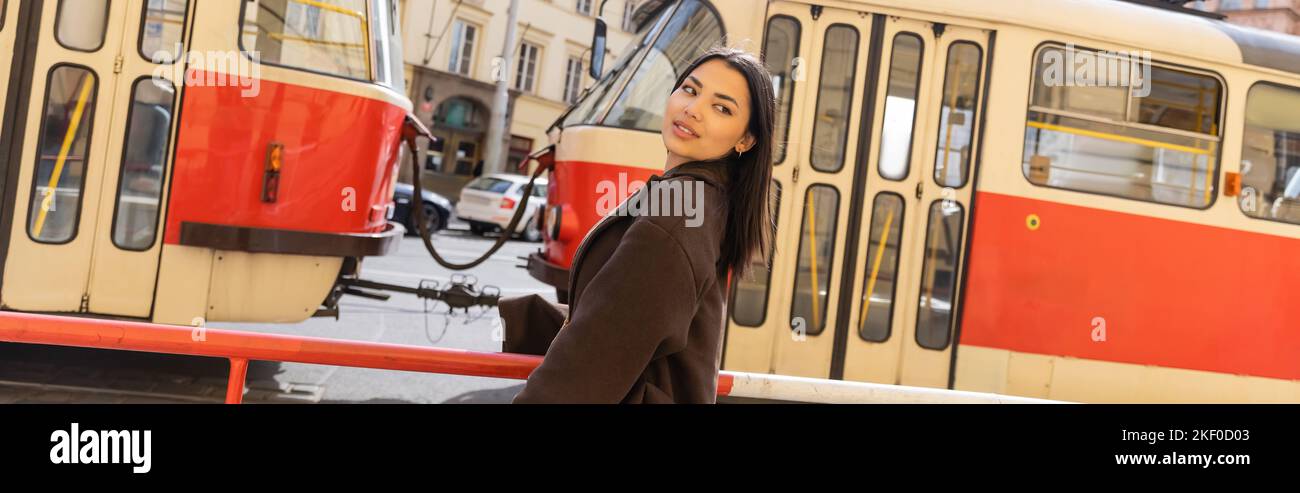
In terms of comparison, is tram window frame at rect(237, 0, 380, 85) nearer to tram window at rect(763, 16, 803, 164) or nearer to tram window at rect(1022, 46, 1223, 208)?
tram window at rect(763, 16, 803, 164)

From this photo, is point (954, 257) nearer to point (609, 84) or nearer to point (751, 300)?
point (751, 300)

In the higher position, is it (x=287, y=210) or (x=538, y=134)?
(x=538, y=134)

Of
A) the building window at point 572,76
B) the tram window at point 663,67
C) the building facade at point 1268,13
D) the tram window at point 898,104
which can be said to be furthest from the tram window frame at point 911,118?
the building facade at point 1268,13

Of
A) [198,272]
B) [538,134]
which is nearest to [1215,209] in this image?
[198,272]

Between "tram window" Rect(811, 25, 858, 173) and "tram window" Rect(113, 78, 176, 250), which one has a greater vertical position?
"tram window" Rect(811, 25, 858, 173)

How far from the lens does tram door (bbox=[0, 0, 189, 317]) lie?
4.47 metres

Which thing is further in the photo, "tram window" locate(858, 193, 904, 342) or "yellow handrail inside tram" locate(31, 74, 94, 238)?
"tram window" locate(858, 193, 904, 342)

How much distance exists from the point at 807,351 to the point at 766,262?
349 cm

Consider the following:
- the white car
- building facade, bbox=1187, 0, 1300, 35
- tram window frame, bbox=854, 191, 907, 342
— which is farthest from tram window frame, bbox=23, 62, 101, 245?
building facade, bbox=1187, 0, 1300, 35

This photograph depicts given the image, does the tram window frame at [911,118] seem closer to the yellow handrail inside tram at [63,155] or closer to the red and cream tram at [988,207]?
the red and cream tram at [988,207]

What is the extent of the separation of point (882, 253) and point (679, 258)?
3825 millimetres

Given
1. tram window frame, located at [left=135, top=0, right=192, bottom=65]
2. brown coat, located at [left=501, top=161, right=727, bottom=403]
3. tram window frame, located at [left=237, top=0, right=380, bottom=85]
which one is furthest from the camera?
tram window frame, located at [left=237, top=0, right=380, bottom=85]

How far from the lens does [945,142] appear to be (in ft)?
16.6

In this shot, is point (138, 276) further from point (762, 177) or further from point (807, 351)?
point (762, 177)
